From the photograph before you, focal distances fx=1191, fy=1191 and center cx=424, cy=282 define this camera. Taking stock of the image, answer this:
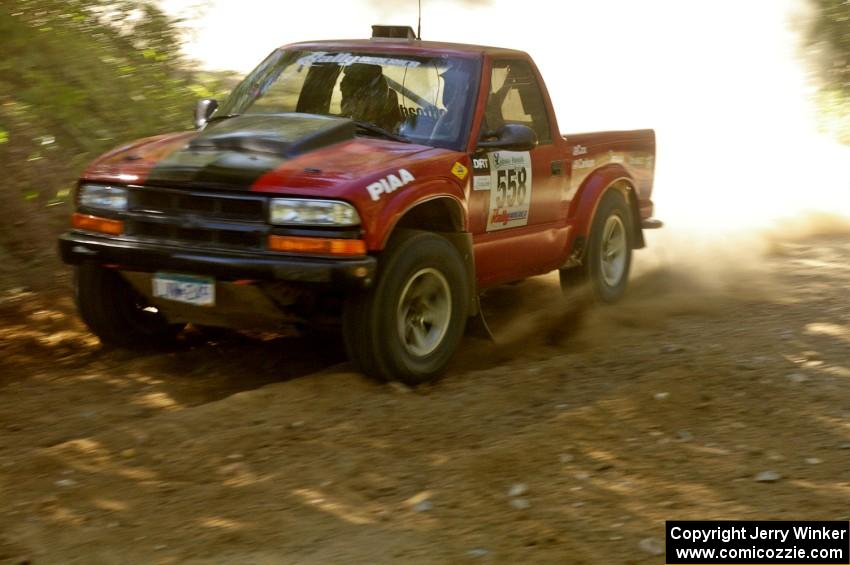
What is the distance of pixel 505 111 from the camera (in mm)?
7289

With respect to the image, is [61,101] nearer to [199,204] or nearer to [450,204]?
[199,204]

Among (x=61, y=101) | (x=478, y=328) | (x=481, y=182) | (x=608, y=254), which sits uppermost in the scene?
(x=61, y=101)

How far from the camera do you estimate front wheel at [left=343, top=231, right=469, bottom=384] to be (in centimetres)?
595

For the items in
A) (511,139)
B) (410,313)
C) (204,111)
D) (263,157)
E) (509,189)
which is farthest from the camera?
(204,111)

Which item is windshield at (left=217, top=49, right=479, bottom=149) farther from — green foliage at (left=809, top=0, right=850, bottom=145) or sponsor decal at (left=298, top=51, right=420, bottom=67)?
green foliage at (left=809, top=0, right=850, bottom=145)

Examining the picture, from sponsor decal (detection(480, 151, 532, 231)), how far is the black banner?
9.57 ft

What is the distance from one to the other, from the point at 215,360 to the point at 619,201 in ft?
10.9

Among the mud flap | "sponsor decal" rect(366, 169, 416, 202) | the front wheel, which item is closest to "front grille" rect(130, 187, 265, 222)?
"sponsor decal" rect(366, 169, 416, 202)

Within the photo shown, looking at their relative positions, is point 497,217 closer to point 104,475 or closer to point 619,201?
point 619,201

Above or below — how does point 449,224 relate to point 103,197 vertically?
below

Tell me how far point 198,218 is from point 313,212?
616mm

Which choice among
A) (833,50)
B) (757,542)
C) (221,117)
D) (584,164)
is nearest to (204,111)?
(221,117)

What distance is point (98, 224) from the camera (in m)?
6.18

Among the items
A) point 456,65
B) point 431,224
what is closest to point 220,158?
point 431,224
